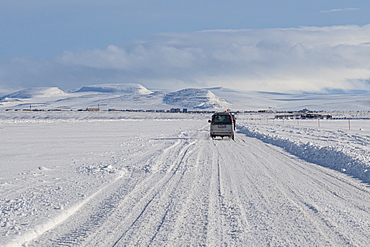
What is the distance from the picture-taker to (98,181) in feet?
36.8

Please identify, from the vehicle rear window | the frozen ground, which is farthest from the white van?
the frozen ground

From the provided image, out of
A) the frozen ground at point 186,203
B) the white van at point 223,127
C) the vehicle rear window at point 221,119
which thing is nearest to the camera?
the frozen ground at point 186,203

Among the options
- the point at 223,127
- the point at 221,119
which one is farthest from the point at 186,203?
the point at 221,119

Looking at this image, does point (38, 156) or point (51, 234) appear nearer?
point (51, 234)

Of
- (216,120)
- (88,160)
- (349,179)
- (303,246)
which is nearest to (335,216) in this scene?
(303,246)

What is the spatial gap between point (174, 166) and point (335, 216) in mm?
7310

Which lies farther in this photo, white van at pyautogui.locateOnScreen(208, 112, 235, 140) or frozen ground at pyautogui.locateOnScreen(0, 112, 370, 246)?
white van at pyautogui.locateOnScreen(208, 112, 235, 140)

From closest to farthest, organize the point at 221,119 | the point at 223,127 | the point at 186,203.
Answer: the point at 186,203, the point at 223,127, the point at 221,119

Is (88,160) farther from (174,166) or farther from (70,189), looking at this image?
(70,189)

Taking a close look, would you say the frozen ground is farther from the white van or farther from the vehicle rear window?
the vehicle rear window

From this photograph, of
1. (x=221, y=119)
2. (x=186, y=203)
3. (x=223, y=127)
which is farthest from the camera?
(x=221, y=119)

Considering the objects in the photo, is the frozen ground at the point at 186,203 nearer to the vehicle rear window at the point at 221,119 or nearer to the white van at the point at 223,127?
the white van at the point at 223,127

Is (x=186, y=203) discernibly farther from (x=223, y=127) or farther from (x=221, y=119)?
(x=221, y=119)

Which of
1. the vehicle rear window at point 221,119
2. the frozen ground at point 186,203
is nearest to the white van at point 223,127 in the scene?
the vehicle rear window at point 221,119
